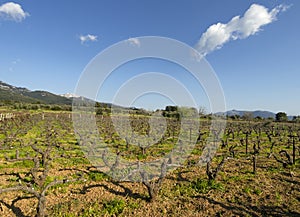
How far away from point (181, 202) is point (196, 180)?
6.40 ft

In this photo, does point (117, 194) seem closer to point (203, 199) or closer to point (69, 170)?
point (203, 199)

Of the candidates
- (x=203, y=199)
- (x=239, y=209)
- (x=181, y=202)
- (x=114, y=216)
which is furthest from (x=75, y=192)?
(x=239, y=209)

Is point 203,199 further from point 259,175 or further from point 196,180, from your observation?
point 259,175

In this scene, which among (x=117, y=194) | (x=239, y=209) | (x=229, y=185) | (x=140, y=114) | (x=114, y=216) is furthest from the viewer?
(x=140, y=114)

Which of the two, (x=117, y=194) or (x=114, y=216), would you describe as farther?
(x=117, y=194)

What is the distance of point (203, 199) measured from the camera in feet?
21.2

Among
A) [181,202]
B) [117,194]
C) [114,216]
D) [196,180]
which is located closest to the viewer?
[114,216]

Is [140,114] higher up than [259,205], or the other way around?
[140,114]

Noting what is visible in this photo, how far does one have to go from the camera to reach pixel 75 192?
6.84 metres

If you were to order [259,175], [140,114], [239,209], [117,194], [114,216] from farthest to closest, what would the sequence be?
[140,114], [259,175], [117,194], [239,209], [114,216]

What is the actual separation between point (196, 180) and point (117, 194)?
3.18m

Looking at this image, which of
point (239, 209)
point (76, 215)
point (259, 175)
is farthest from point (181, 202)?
point (259, 175)

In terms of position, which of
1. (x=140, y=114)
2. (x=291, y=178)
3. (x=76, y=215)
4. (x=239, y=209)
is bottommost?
(x=76, y=215)

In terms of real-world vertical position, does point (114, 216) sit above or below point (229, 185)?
below
